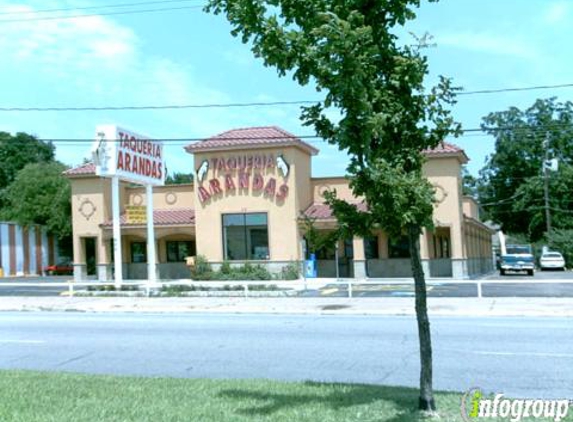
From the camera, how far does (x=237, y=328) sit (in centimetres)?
1622

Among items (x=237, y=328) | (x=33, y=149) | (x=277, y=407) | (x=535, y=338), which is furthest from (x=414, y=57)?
(x=33, y=149)

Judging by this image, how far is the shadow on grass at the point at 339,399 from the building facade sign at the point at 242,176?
91.5 feet

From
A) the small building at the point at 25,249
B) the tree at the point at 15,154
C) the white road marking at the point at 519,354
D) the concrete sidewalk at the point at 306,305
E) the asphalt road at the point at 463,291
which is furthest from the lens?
the tree at the point at 15,154

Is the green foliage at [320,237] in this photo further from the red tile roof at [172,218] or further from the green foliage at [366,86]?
the red tile roof at [172,218]

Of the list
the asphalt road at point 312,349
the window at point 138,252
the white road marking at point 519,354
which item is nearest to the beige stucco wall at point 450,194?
the asphalt road at point 312,349

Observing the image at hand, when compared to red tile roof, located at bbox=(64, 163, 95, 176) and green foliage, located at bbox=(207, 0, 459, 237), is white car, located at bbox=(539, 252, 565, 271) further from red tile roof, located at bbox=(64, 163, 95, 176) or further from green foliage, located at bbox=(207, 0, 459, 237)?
green foliage, located at bbox=(207, 0, 459, 237)

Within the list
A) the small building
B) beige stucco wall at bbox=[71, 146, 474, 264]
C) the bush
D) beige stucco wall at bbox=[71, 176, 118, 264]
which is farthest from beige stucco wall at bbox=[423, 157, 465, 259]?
the small building

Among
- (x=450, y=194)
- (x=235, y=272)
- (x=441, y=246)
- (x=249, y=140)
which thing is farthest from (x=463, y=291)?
(x=249, y=140)

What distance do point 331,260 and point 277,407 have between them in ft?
102

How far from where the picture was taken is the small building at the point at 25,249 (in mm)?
56219

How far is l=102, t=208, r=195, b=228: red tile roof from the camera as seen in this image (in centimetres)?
3803

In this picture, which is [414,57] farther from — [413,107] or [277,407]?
[277,407]

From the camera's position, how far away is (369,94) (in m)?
6.11

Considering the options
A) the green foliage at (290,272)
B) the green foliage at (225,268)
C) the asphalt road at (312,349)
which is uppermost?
the green foliage at (225,268)
